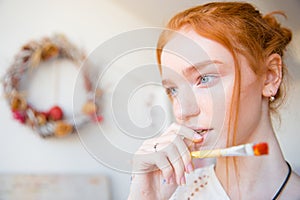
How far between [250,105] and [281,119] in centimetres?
28

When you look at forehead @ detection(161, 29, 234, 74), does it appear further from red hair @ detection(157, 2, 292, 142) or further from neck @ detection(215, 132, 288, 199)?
neck @ detection(215, 132, 288, 199)

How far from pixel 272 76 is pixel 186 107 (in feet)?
0.64

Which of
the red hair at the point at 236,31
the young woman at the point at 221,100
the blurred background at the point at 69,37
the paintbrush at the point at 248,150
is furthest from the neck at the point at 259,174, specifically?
the blurred background at the point at 69,37

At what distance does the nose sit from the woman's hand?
0.08 ft

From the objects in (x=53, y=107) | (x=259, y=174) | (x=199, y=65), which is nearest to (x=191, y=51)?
(x=199, y=65)

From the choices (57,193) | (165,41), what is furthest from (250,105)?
(57,193)

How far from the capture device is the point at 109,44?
0.63 m

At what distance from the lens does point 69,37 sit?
1353 millimetres

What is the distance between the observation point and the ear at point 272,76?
0.61 m

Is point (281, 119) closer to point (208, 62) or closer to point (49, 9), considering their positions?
point (208, 62)

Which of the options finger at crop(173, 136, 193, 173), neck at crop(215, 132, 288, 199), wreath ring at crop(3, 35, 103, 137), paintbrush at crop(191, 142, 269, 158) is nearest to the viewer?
paintbrush at crop(191, 142, 269, 158)

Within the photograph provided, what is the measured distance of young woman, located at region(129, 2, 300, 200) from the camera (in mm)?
535

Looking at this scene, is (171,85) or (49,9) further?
(49,9)

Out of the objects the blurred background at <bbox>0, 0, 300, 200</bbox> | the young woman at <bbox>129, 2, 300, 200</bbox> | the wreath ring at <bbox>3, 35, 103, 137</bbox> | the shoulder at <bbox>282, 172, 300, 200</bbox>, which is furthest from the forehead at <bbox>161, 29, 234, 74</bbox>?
the wreath ring at <bbox>3, 35, 103, 137</bbox>
